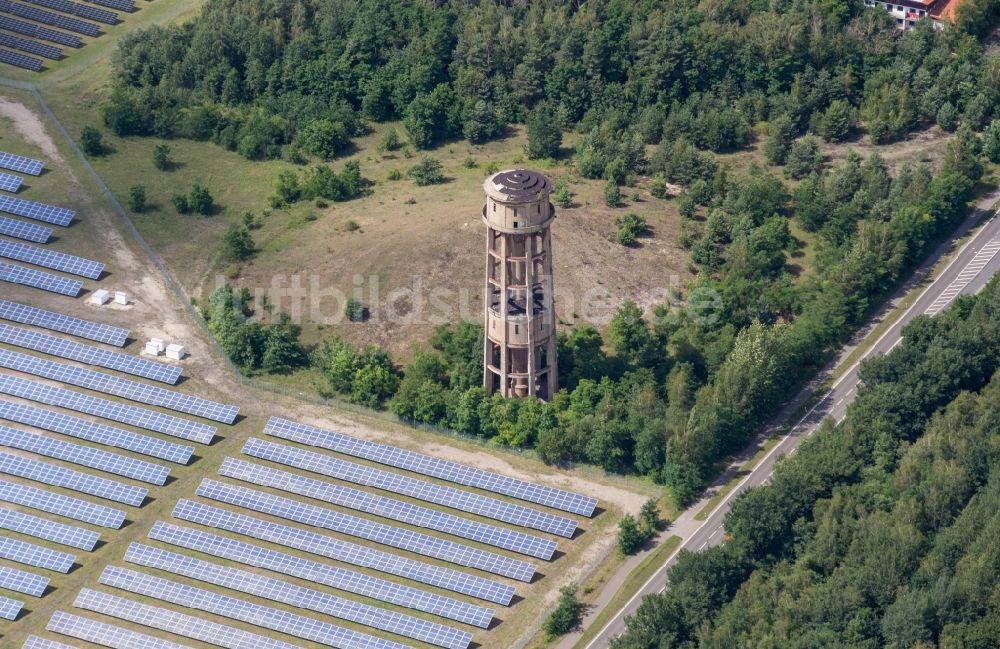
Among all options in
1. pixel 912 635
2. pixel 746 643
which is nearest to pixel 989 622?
pixel 912 635

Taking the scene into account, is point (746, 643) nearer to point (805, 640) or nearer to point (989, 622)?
point (805, 640)

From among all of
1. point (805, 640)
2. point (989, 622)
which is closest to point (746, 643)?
point (805, 640)

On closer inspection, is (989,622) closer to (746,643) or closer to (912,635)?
(912,635)
